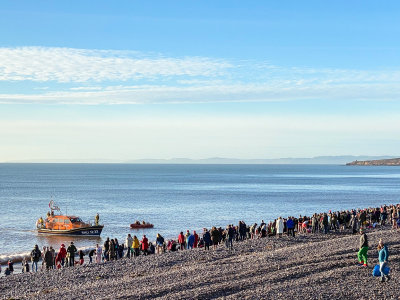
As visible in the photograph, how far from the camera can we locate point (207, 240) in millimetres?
29688

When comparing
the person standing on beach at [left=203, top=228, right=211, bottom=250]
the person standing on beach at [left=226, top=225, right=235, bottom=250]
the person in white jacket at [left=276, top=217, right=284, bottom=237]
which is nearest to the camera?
the person standing on beach at [left=203, top=228, right=211, bottom=250]

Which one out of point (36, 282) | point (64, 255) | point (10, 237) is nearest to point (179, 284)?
point (36, 282)

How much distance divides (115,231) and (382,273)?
39989 mm

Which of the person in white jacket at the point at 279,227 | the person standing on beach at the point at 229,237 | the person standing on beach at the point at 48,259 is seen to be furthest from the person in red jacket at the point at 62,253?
the person in white jacket at the point at 279,227

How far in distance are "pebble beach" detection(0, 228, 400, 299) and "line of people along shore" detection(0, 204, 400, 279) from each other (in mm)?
1892

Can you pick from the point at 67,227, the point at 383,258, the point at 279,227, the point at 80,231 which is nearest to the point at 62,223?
the point at 67,227

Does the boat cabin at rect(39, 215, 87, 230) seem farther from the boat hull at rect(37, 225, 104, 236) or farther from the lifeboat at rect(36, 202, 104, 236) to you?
the boat hull at rect(37, 225, 104, 236)

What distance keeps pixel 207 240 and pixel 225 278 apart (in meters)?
9.02

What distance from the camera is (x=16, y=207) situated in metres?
84.5

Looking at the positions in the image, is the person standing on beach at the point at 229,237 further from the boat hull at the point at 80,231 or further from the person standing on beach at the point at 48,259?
the boat hull at the point at 80,231

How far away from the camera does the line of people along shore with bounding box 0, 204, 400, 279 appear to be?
28.8 meters

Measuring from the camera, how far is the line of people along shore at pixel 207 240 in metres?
28.8

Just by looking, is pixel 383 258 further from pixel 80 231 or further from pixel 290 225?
pixel 80 231

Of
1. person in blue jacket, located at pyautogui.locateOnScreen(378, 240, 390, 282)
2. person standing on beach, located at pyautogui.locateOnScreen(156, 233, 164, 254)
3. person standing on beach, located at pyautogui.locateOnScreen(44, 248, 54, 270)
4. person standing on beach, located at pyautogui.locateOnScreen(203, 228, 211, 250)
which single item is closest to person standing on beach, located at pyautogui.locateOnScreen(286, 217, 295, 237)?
person standing on beach, located at pyautogui.locateOnScreen(203, 228, 211, 250)
